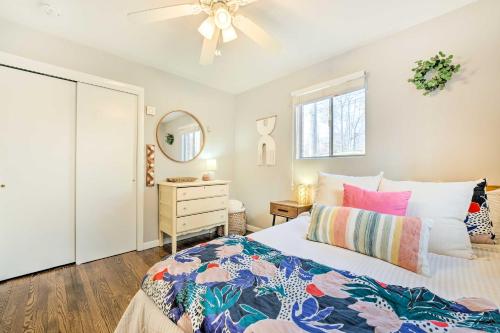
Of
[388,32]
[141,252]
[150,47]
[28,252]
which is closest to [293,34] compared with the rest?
[388,32]

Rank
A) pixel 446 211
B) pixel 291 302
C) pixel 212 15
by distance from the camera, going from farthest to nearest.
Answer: pixel 212 15, pixel 446 211, pixel 291 302

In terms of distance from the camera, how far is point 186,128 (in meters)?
3.32

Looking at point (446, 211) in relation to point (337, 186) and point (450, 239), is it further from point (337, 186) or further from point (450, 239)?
point (337, 186)

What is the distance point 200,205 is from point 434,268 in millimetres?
2379

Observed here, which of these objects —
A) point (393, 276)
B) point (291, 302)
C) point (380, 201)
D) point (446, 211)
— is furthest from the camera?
point (380, 201)

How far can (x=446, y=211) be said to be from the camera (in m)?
1.37

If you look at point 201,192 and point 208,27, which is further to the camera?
point 201,192

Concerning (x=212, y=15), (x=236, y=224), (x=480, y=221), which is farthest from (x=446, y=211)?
(x=236, y=224)

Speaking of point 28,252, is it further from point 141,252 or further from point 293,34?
point 293,34

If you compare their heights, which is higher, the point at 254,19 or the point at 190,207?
the point at 254,19

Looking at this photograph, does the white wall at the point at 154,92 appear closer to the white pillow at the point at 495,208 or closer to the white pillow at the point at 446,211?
the white pillow at the point at 446,211

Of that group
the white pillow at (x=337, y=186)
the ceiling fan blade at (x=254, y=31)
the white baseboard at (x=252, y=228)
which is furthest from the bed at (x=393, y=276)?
the white baseboard at (x=252, y=228)

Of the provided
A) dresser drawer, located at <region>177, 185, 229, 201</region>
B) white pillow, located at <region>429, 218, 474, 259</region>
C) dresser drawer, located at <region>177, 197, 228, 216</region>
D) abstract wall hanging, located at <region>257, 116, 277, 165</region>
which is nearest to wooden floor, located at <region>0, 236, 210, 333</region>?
dresser drawer, located at <region>177, 197, 228, 216</region>

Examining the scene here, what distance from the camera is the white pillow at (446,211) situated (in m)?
1.28
